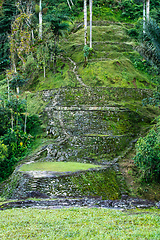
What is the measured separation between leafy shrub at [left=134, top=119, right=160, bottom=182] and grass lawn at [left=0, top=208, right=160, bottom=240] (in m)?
5.31

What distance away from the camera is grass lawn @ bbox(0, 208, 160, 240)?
16.4ft

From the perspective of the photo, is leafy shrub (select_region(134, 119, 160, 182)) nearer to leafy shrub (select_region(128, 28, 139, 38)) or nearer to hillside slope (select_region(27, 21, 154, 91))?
hillside slope (select_region(27, 21, 154, 91))

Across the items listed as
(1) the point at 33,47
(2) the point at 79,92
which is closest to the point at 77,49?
(1) the point at 33,47

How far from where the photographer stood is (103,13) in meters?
34.4

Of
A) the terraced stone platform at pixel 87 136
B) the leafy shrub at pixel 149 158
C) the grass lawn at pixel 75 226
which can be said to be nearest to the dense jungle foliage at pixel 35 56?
the leafy shrub at pixel 149 158

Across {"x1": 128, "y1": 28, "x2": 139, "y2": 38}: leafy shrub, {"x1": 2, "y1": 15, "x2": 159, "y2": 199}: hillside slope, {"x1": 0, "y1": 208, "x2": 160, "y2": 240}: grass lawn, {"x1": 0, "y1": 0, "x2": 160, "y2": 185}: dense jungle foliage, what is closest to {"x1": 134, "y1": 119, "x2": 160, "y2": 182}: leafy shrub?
{"x1": 0, "y1": 0, "x2": 160, "y2": 185}: dense jungle foliage

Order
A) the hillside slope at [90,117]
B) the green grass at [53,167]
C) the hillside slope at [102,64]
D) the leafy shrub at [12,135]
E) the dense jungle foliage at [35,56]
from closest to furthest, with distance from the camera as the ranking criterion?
the hillside slope at [90,117] → the green grass at [53,167] → the dense jungle foliage at [35,56] → the leafy shrub at [12,135] → the hillside slope at [102,64]

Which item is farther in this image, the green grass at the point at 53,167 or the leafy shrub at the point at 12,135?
the leafy shrub at the point at 12,135

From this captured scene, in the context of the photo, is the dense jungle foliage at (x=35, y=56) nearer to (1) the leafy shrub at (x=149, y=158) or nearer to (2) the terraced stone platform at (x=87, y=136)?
(1) the leafy shrub at (x=149, y=158)

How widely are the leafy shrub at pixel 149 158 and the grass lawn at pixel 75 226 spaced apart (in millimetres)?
5306

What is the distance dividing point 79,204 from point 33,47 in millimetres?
19422

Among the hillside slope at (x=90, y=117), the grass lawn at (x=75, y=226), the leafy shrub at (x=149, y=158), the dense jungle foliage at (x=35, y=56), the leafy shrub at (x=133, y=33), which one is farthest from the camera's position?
the leafy shrub at (x=133, y=33)

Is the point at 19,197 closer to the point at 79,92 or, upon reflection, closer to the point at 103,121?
the point at 103,121

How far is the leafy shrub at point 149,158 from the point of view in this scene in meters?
11.6
